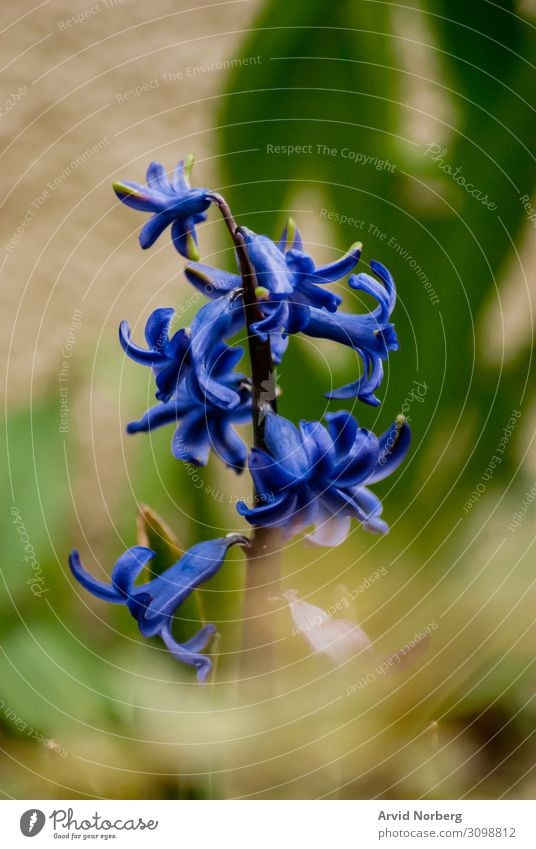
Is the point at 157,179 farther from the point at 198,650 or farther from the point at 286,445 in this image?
the point at 198,650

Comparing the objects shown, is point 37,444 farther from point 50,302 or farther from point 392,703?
point 392,703

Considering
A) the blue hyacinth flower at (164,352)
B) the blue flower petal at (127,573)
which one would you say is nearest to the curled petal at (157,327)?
the blue hyacinth flower at (164,352)

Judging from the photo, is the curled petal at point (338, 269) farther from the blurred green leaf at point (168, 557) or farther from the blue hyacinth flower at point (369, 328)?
the blurred green leaf at point (168, 557)

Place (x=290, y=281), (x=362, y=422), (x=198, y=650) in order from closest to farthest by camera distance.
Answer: (x=290, y=281), (x=198, y=650), (x=362, y=422)

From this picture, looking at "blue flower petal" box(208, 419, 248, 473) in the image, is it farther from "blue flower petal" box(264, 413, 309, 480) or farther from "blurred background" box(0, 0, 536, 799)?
"blurred background" box(0, 0, 536, 799)

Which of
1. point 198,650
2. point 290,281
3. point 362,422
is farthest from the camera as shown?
point 362,422
